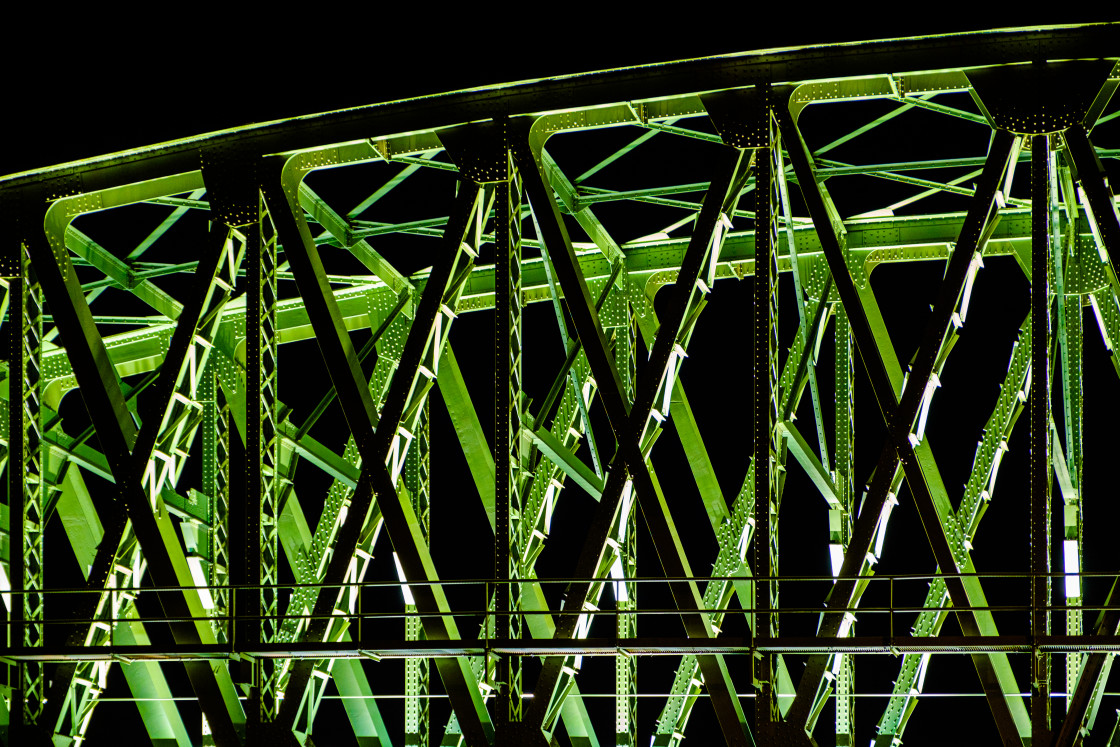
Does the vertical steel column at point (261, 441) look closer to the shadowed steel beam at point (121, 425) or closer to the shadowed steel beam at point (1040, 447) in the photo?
the shadowed steel beam at point (121, 425)

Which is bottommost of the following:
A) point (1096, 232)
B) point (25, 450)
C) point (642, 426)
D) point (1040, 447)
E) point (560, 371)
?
point (1040, 447)

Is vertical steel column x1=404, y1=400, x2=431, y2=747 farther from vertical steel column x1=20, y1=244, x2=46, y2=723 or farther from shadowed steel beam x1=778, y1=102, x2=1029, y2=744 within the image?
shadowed steel beam x1=778, y1=102, x2=1029, y2=744

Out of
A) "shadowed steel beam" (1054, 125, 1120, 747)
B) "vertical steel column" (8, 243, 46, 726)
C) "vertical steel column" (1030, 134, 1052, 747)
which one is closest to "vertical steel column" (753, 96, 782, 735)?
"vertical steel column" (1030, 134, 1052, 747)

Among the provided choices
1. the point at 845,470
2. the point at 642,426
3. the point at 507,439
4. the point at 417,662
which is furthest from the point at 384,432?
the point at 845,470

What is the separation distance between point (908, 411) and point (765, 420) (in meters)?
1.56

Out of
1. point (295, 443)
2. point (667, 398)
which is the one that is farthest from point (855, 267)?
point (295, 443)

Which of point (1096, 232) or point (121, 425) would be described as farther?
point (121, 425)

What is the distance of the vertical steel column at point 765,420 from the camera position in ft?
63.3

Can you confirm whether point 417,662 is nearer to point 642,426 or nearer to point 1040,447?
point 642,426

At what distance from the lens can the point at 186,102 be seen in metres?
22.0

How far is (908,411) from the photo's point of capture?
1912cm

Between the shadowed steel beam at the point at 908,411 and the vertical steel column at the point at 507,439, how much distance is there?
10.9ft

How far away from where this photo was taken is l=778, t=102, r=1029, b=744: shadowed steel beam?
61.8 ft

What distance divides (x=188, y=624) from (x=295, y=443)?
5.49 meters
